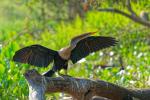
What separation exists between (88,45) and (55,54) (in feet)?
A: 1.74

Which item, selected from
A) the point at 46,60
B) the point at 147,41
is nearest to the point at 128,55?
the point at 147,41

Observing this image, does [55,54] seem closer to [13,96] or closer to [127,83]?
[13,96]

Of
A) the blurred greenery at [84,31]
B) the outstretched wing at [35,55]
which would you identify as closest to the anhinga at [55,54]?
the outstretched wing at [35,55]

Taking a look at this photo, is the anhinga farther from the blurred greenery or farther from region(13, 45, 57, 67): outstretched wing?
the blurred greenery

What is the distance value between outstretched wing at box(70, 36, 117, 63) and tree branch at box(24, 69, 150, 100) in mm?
309

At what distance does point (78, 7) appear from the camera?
1948 centimetres

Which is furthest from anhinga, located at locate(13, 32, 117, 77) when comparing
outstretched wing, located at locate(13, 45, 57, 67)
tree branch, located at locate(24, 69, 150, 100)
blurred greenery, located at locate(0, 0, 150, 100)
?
blurred greenery, located at locate(0, 0, 150, 100)

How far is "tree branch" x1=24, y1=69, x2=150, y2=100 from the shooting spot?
732 cm

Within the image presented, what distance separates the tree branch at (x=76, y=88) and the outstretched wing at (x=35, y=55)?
309 mm

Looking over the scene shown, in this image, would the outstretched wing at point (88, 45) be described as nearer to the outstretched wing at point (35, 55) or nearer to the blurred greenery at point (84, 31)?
the outstretched wing at point (35, 55)

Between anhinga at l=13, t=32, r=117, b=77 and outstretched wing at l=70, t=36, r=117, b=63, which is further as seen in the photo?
outstretched wing at l=70, t=36, r=117, b=63

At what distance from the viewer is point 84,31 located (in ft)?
53.6

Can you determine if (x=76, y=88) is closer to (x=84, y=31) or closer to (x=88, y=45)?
(x=88, y=45)

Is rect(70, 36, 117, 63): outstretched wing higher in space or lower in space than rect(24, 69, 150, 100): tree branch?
higher
